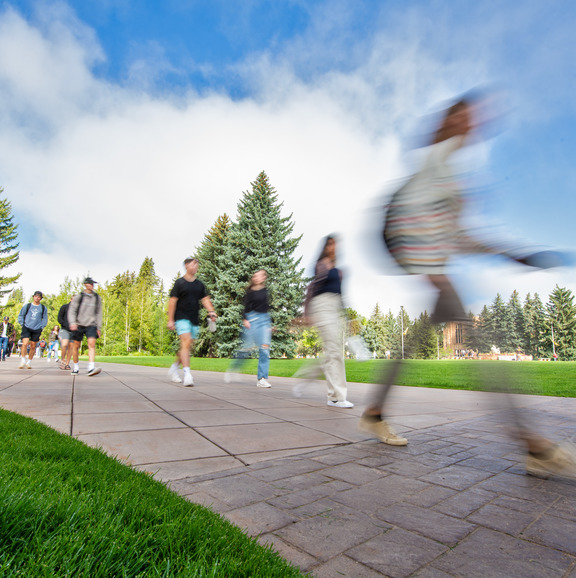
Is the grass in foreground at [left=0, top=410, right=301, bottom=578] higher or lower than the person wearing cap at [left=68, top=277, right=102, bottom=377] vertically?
lower

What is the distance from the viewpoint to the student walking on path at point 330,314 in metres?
4.65

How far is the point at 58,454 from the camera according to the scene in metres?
1.93

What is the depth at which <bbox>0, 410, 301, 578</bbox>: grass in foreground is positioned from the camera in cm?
98

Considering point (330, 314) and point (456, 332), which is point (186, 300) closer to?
point (330, 314)

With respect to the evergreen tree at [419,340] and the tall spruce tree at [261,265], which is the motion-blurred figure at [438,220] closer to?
the evergreen tree at [419,340]

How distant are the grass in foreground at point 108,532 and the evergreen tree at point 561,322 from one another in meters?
88.5

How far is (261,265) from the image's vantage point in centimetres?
3206

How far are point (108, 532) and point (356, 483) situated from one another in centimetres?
127

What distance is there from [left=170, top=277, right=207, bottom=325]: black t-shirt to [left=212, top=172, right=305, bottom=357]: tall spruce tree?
2332 cm

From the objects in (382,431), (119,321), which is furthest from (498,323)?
(119,321)

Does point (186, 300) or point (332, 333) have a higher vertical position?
point (186, 300)

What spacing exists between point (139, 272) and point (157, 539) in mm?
84656

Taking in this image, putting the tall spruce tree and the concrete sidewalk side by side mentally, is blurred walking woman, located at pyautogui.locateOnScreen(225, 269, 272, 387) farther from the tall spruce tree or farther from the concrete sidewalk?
the tall spruce tree

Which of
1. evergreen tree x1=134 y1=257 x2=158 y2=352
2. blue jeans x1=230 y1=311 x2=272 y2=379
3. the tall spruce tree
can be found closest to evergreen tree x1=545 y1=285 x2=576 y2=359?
the tall spruce tree
